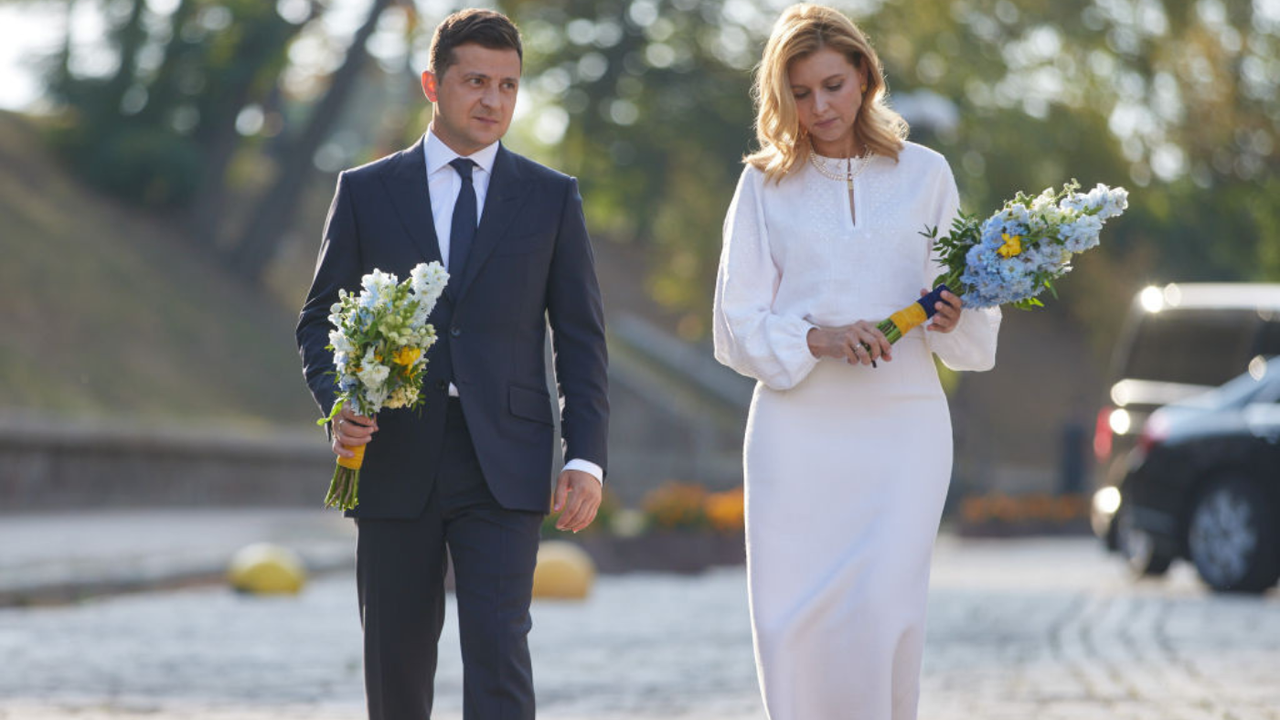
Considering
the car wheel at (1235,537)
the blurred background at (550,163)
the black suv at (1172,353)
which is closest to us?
the car wheel at (1235,537)

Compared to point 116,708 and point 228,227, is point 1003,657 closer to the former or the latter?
point 116,708

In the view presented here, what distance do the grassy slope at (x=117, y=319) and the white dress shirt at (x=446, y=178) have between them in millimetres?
17151

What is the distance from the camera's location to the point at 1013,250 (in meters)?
4.83

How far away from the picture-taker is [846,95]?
197 inches

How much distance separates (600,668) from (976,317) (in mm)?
4592

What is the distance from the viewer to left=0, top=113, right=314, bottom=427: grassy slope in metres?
23.4

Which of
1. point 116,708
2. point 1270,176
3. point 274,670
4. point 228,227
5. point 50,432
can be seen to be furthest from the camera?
point 1270,176

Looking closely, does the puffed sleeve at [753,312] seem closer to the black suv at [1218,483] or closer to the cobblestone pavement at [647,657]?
the cobblestone pavement at [647,657]

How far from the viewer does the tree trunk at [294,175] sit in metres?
32.0

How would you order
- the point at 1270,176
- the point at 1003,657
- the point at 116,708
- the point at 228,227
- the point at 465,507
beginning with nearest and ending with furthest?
the point at 465,507
the point at 116,708
the point at 1003,657
the point at 228,227
the point at 1270,176

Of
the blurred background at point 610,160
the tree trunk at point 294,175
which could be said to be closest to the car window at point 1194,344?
the blurred background at point 610,160

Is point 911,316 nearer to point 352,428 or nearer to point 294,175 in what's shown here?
point 352,428

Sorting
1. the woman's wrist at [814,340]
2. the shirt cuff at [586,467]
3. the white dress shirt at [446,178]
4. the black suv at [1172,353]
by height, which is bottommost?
the shirt cuff at [586,467]

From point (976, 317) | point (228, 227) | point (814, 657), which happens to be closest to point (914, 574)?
point (814, 657)
